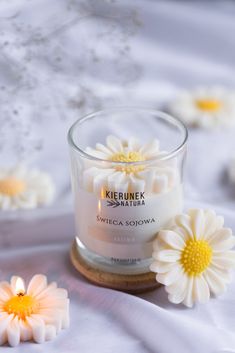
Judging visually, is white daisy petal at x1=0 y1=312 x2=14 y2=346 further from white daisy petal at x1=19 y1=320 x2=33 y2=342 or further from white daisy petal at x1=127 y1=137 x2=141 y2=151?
white daisy petal at x1=127 y1=137 x2=141 y2=151

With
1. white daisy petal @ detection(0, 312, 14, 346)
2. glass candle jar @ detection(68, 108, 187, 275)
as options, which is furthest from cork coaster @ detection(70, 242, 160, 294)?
white daisy petal @ detection(0, 312, 14, 346)

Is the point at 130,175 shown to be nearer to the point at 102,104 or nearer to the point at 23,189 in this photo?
the point at 23,189

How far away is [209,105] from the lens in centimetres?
109

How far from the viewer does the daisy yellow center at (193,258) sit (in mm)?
697

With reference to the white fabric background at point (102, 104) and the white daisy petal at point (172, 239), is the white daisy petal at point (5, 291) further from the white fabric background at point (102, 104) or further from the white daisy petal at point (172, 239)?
the white daisy petal at point (172, 239)

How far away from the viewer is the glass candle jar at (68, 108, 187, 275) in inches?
26.9

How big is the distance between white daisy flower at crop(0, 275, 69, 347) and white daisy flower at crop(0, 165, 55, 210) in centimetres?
17

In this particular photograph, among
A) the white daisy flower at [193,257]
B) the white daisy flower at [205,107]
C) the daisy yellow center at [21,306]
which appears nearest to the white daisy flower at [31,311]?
the daisy yellow center at [21,306]

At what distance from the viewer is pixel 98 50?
1019mm

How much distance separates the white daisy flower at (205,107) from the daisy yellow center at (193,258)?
38 cm

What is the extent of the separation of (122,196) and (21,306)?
5.6 inches

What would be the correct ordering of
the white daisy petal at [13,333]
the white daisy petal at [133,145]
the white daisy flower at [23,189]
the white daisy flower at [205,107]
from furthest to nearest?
the white daisy flower at [205,107]
the white daisy flower at [23,189]
the white daisy petal at [133,145]
the white daisy petal at [13,333]

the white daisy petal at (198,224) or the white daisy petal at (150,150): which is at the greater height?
the white daisy petal at (150,150)

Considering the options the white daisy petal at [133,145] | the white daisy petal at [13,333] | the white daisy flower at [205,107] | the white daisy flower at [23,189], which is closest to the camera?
the white daisy petal at [13,333]
